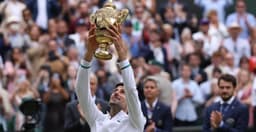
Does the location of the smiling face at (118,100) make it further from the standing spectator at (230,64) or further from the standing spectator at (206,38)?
the standing spectator at (206,38)

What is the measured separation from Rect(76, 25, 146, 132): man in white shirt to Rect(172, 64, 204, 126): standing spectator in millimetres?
7239

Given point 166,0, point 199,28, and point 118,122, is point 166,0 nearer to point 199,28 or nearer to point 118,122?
point 199,28

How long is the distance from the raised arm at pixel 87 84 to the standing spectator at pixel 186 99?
7.46 m

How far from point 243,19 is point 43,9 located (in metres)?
3.95

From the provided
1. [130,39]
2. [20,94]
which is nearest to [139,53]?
[130,39]

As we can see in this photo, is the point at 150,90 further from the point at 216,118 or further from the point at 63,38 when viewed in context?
the point at 63,38

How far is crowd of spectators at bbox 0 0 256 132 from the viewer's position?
16.7m

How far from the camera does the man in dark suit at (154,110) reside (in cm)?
1251

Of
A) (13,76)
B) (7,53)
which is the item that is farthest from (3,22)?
(13,76)

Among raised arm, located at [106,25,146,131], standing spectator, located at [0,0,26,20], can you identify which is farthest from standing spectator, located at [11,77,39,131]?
raised arm, located at [106,25,146,131]

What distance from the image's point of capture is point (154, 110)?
12.5m

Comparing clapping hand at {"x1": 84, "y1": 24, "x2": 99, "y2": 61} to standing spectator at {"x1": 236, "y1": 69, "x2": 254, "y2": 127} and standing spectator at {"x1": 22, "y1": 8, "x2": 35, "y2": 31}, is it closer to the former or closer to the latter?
standing spectator at {"x1": 236, "y1": 69, "x2": 254, "y2": 127}

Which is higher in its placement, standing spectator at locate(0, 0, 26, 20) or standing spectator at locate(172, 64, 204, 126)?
standing spectator at locate(0, 0, 26, 20)

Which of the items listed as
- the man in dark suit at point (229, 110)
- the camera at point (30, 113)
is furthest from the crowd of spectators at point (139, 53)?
the camera at point (30, 113)
